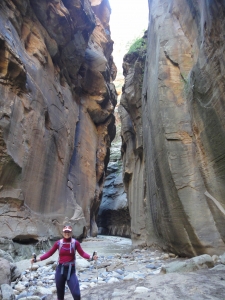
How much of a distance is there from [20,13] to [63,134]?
20.2 ft

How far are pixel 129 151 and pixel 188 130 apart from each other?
989cm

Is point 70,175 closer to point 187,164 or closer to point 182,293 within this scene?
point 187,164

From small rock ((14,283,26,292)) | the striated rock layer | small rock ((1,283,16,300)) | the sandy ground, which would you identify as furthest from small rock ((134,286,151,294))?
the striated rock layer

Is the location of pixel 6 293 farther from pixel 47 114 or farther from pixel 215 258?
pixel 47 114

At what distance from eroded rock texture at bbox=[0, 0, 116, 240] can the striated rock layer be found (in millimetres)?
4804

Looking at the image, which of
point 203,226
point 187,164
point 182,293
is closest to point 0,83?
point 187,164

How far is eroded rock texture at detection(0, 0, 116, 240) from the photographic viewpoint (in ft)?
31.8

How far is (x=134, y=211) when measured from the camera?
50.0ft

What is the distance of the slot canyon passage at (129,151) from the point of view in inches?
221

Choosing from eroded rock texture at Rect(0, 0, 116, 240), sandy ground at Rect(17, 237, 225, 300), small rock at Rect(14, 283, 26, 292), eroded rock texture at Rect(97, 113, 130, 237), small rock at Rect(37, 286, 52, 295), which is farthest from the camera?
eroded rock texture at Rect(97, 113, 130, 237)

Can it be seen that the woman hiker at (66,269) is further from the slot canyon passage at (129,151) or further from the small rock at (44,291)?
the small rock at (44,291)

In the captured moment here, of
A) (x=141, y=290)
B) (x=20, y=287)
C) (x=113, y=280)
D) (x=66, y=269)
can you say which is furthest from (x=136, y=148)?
(x=66, y=269)

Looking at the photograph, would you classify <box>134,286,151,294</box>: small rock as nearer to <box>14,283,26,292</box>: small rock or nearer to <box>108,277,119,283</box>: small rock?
<box>108,277,119,283</box>: small rock

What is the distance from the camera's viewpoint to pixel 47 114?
12.5 metres
